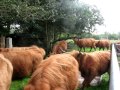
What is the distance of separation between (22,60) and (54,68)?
5.90 m

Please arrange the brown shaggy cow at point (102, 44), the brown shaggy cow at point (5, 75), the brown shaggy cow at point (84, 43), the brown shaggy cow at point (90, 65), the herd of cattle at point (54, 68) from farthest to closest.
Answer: the brown shaggy cow at point (102, 44) → the brown shaggy cow at point (84, 43) → the brown shaggy cow at point (90, 65) → the brown shaggy cow at point (5, 75) → the herd of cattle at point (54, 68)

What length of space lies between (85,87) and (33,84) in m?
4.77

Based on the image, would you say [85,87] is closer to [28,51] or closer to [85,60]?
[85,60]

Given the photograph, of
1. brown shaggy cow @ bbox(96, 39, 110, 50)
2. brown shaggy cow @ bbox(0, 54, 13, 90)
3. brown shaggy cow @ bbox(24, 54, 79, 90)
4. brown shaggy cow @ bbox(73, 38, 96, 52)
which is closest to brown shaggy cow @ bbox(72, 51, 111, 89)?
brown shaggy cow @ bbox(24, 54, 79, 90)

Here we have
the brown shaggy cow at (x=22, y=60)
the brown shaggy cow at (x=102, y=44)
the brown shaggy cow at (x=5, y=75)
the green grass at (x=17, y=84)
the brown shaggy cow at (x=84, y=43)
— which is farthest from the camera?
the brown shaggy cow at (x=102, y=44)

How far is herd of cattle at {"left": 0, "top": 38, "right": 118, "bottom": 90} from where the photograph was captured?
609 cm

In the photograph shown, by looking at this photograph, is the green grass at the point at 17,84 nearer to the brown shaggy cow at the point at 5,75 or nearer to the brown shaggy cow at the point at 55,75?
the brown shaggy cow at the point at 55,75

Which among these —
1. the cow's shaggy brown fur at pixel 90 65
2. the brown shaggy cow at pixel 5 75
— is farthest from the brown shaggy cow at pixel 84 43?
the brown shaggy cow at pixel 5 75

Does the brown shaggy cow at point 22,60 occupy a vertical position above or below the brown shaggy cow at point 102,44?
above

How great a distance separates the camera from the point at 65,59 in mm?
7695

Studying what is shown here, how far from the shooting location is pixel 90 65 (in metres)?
9.98

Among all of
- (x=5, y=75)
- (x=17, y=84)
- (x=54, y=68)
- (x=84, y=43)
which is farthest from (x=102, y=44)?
(x=5, y=75)

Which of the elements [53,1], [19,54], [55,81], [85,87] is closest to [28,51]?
[19,54]

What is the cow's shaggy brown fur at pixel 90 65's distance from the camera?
9844 millimetres
